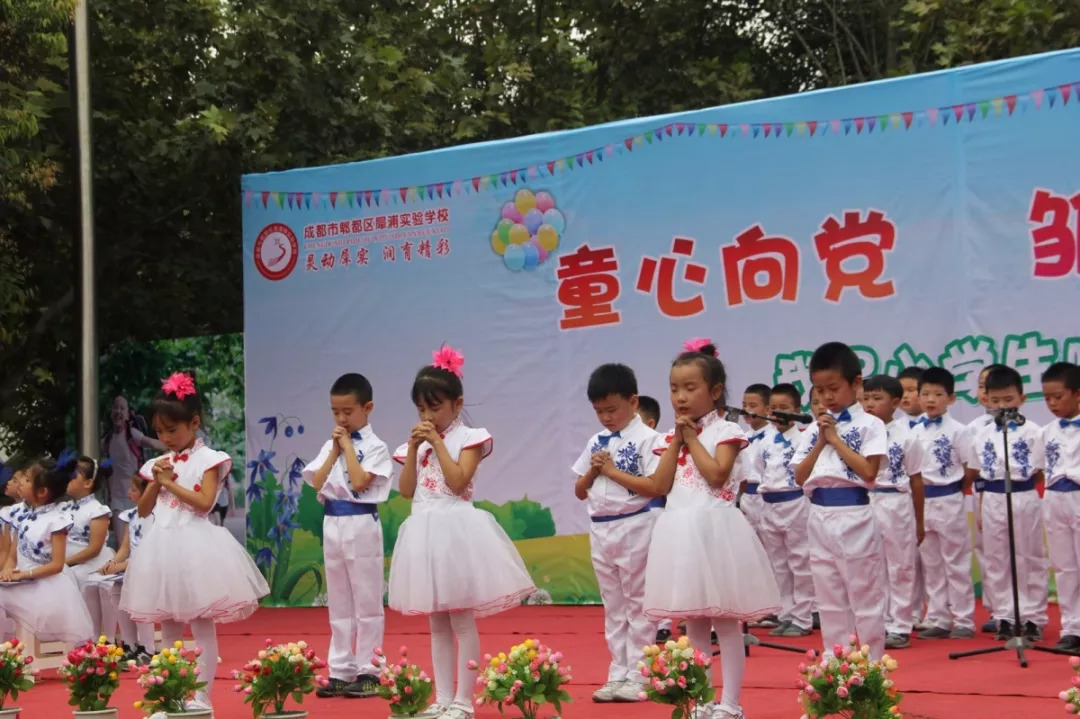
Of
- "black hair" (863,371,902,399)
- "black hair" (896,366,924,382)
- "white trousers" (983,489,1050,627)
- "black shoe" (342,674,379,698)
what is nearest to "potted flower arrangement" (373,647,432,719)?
"black shoe" (342,674,379,698)

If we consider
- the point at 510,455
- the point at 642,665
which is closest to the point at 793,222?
the point at 510,455

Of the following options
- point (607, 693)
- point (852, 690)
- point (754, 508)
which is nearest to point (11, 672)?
point (607, 693)

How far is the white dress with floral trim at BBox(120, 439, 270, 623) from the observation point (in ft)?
20.2

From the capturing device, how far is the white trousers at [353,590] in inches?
274

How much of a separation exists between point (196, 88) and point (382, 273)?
2582 mm

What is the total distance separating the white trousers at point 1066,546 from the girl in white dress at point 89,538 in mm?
5423

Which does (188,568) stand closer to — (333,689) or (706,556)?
(333,689)

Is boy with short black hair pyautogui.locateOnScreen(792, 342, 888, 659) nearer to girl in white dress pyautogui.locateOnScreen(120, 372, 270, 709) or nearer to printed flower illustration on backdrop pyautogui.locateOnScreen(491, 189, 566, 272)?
girl in white dress pyautogui.locateOnScreen(120, 372, 270, 709)

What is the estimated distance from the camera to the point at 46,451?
13.7 metres

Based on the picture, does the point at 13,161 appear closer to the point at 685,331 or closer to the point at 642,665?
the point at 685,331

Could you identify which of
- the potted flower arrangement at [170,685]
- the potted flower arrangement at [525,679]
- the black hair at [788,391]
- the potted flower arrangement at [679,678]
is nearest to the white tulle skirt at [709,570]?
the potted flower arrangement at [679,678]

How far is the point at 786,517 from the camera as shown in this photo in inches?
350

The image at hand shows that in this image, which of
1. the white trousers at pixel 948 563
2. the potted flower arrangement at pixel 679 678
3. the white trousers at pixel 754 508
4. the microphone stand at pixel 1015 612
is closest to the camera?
the potted flower arrangement at pixel 679 678

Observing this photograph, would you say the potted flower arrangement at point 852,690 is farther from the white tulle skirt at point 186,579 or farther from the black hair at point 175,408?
the black hair at point 175,408
